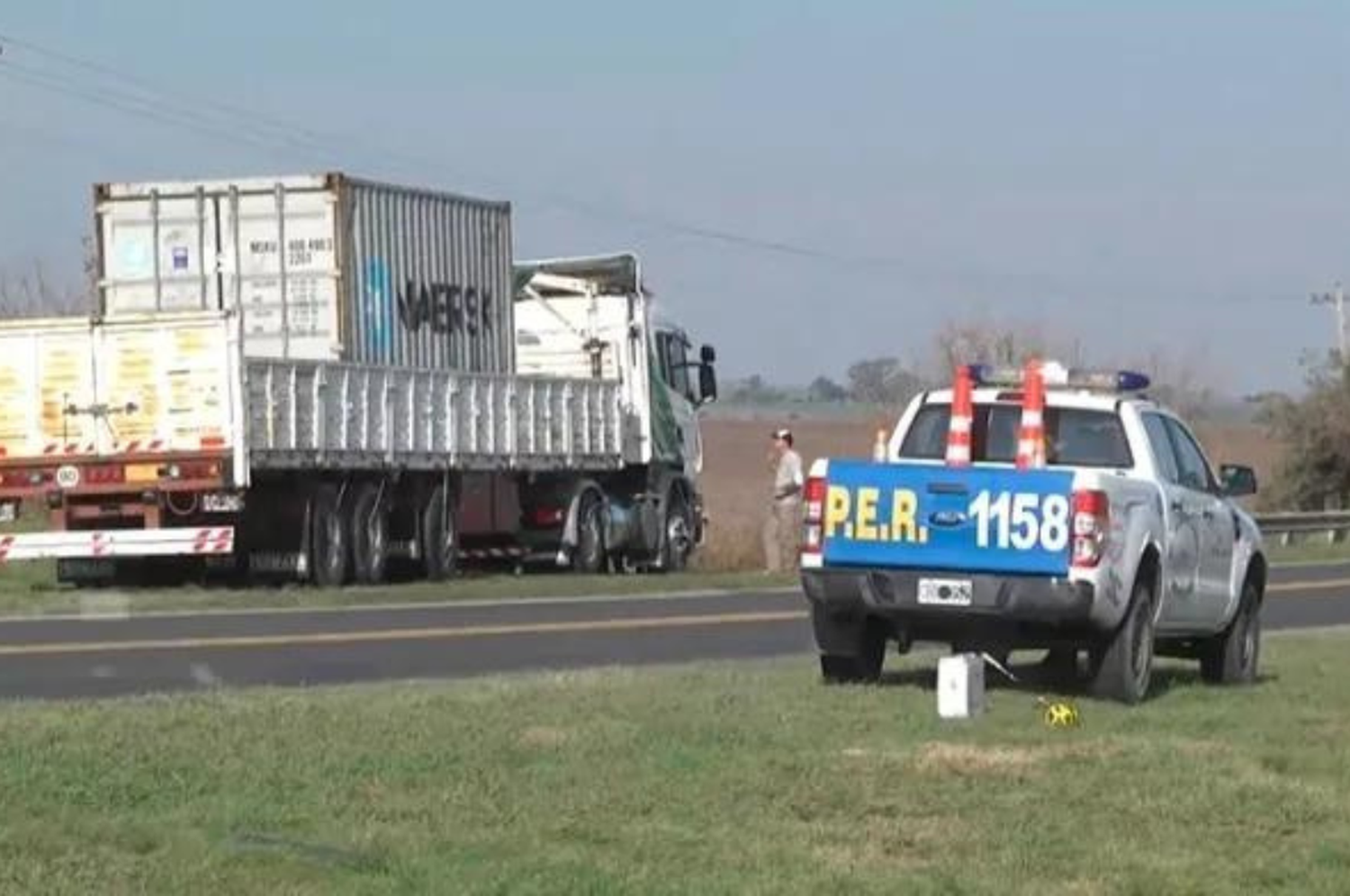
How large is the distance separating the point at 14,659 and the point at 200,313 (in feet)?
30.1

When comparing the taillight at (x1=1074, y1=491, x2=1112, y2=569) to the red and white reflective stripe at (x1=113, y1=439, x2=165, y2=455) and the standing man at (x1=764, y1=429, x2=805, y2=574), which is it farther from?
the standing man at (x1=764, y1=429, x2=805, y2=574)

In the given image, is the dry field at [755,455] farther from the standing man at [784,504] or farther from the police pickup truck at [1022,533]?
the police pickup truck at [1022,533]

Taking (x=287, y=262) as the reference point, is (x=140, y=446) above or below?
below

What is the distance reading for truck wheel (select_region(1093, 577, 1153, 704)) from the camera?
14.2m

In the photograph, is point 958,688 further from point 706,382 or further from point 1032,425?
point 706,382

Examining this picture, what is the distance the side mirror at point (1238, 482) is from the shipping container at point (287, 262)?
Result: 1509 cm

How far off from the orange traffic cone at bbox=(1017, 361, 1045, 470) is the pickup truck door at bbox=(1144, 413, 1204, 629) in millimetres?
852

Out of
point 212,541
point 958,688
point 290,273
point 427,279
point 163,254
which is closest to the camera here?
point 958,688

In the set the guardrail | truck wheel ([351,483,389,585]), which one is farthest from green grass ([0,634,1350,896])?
the guardrail

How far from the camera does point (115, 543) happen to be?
1083 inches

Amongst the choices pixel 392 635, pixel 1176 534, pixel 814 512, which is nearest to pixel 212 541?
pixel 392 635

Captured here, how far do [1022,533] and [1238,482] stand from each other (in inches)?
118

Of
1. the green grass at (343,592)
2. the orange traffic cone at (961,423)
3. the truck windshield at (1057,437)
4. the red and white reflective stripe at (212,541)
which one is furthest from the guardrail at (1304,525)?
the orange traffic cone at (961,423)

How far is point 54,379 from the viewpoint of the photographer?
2812cm
